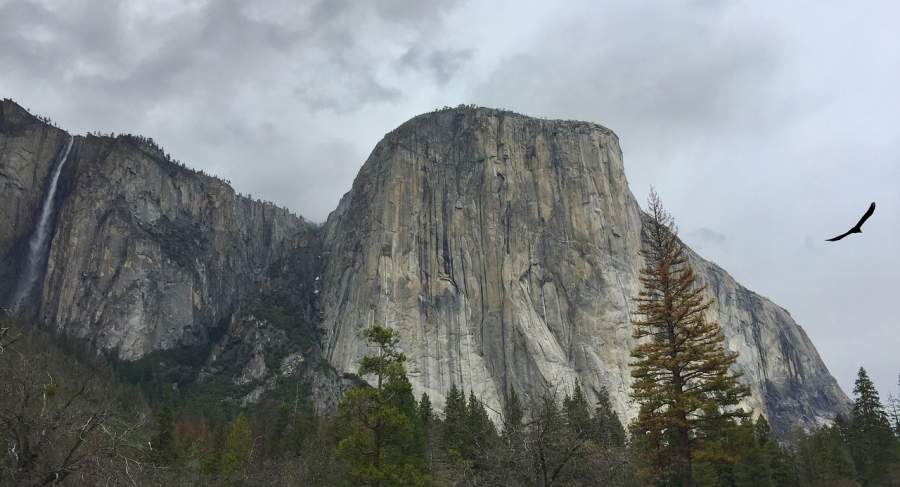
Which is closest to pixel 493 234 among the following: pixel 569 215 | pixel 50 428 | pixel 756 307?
pixel 569 215

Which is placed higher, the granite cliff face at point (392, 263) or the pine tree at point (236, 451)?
the granite cliff face at point (392, 263)

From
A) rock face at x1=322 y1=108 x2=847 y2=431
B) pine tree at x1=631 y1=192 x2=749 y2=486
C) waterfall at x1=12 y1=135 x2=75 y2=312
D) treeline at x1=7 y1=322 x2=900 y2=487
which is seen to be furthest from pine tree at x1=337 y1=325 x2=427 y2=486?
waterfall at x1=12 y1=135 x2=75 y2=312

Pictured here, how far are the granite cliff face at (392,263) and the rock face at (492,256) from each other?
0.29 m

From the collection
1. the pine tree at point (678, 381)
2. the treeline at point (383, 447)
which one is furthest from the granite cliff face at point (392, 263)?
the pine tree at point (678, 381)

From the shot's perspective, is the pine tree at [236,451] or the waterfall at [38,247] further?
the waterfall at [38,247]

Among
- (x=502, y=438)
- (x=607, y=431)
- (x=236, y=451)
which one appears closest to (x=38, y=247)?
(x=236, y=451)

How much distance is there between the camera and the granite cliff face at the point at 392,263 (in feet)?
414

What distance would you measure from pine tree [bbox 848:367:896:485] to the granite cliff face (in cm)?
5623

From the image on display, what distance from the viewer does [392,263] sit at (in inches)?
5261

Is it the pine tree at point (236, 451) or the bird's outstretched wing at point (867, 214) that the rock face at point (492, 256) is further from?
the bird's outstretched wing at point (867, 214)

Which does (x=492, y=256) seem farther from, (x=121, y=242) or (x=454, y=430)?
(x=454, y=430)

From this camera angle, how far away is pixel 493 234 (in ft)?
454

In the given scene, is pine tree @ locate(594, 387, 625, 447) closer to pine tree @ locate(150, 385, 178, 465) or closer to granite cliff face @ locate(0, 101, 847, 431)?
pine tree @ locate(150, 385, 178, 465)

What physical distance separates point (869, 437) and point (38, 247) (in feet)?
525
